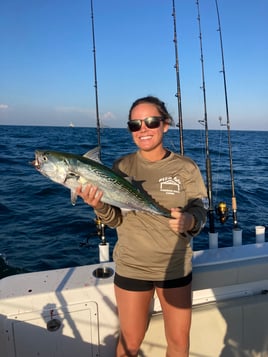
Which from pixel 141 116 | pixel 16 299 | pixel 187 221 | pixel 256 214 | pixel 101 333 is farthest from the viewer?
pixel 256 214

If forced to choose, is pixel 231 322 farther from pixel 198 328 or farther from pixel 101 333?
pixel 101 333

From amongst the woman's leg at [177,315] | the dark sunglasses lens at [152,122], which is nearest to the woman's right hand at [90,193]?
the dark sunglasses lens at [152,122]

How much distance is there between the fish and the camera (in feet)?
6.76

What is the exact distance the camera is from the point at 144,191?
2.22 meters

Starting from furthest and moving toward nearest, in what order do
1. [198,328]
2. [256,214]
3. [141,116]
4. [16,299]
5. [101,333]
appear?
[256,214] → [198,328] → [101,333] → [16,299] → [141,116]

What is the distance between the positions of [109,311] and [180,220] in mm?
1083

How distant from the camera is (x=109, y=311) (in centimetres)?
256

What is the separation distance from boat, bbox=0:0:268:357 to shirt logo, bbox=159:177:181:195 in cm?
93

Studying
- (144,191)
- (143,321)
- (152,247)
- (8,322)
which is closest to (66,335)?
(8,322)

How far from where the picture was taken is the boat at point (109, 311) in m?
2.36

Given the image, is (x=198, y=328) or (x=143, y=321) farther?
(x=198, y=328)

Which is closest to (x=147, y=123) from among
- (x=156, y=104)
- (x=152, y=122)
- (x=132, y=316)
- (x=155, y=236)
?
(x=152, y=122)

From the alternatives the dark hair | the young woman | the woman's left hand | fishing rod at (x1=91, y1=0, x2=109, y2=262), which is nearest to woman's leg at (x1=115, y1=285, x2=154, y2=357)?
the young woman

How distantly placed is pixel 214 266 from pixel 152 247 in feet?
3.15
